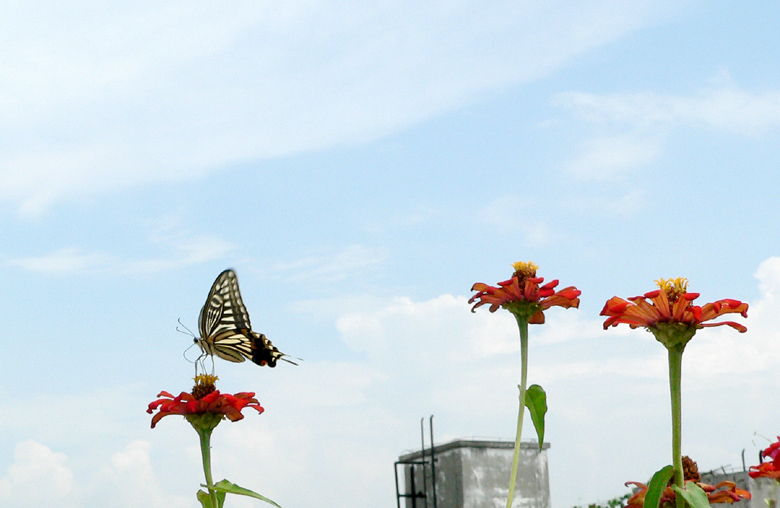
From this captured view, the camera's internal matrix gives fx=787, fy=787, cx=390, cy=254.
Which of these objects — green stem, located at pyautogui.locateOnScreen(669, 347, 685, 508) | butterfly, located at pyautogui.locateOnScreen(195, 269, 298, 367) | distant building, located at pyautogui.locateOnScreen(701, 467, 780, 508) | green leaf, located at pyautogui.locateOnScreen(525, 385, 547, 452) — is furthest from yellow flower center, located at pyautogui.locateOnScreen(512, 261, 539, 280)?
distant building, located at pyautogui.locateOnScreen(701, 467, 780, 508)

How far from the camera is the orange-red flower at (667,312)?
2184 millimetres

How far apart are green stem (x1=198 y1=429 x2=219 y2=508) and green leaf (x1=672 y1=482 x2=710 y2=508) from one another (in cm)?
139

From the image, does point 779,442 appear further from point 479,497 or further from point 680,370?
point 479,497

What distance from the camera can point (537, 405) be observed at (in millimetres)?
2568

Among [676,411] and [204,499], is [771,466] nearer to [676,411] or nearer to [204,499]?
[676,411]

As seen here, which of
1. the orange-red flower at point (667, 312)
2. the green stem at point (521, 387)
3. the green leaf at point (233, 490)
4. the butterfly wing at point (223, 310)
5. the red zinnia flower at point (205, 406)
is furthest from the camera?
the butterfly wing at point (223, 310)

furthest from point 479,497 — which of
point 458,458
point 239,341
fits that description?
point 239,341

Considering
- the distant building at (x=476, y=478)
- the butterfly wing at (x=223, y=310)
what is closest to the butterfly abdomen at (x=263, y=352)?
the butterfly wing at (x=223, y=310)

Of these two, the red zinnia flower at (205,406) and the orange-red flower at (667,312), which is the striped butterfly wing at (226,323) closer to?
the red zinnia flower at (205,406)

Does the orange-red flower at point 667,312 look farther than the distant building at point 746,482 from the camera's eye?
No

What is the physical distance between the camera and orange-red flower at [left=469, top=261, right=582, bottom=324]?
9.27 feet

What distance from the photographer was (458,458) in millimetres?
13562

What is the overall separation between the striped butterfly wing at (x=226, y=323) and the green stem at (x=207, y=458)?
134 cm

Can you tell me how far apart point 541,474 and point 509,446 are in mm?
757
